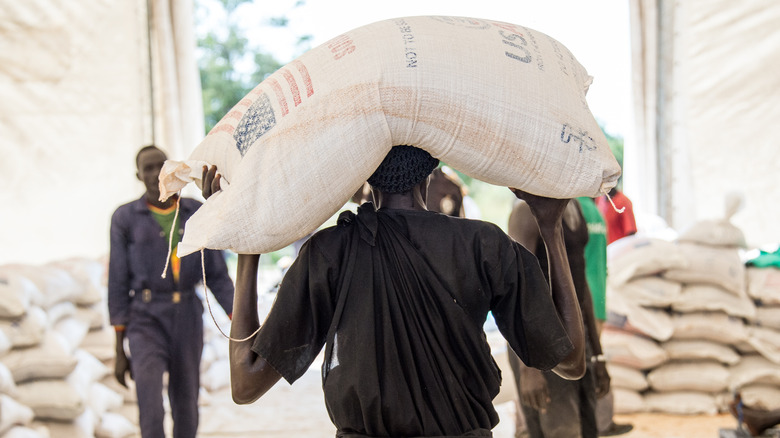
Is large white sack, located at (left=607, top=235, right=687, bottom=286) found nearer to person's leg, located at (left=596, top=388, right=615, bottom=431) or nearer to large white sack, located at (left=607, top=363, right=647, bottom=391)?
large white sack, located at (left=607, top=363, right=647, bottom=391)

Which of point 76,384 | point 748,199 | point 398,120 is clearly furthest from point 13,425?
point 748,199

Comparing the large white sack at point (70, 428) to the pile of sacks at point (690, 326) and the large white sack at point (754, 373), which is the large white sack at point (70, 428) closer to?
the pile of sacks at point (690, 326)

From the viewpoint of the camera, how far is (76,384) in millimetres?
4504

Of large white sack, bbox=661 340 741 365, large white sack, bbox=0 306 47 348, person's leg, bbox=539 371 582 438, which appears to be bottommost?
large white sack, bbox=661 340 741 365

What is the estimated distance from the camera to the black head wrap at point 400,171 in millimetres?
Result: 1812

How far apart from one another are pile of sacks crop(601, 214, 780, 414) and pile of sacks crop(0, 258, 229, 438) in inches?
129

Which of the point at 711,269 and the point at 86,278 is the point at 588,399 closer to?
the point at 711,269

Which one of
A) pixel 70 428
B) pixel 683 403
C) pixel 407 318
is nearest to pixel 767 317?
pixel 683 403

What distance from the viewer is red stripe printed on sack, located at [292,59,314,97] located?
1.74 meters

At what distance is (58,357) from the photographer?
14.4 ft

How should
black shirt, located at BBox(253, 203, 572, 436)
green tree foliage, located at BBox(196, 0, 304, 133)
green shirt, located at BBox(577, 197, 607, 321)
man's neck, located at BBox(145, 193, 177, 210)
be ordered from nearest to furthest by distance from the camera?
black shirt, located at BBox(253, 203, 572, 436) < green shirt, located at BBox(577, 197, 607, 321) < man's neck, located at BBox(145, 193, 177, 210) < green tree foliage, located at BBox(196, 0, 304, 133)

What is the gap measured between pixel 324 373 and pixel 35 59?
5.20m

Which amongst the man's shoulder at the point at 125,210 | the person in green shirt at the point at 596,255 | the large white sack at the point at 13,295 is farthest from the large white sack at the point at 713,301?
the large white sack at the point at 13,295

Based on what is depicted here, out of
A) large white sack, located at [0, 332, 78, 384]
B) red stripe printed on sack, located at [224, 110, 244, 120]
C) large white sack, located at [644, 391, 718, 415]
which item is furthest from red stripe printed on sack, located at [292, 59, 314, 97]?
large white sack, located at [644, 391, 718, 415]
